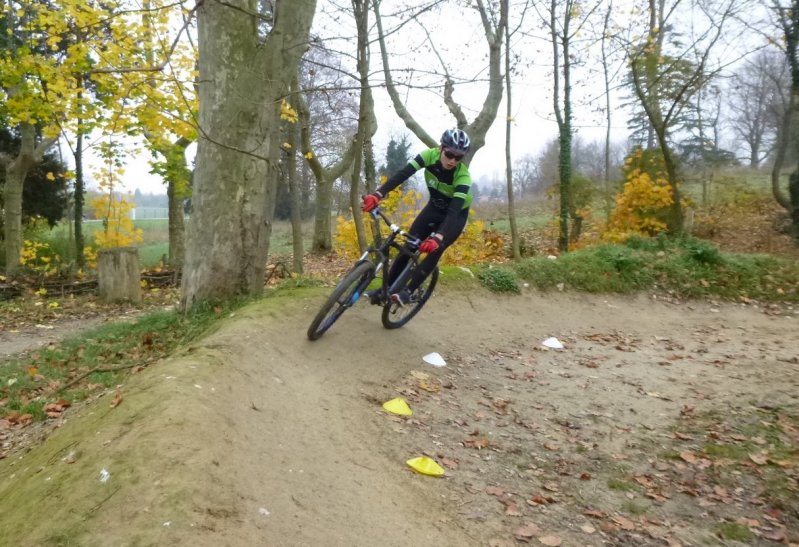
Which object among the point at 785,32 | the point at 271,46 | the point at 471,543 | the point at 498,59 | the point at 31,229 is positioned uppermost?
the point at 785,32

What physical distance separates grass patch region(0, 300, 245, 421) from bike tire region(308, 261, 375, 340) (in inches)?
54.2

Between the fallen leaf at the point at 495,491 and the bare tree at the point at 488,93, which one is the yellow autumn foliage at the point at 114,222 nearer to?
the bare tree at the point at 488,93

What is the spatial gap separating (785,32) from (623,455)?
18659 millimetres

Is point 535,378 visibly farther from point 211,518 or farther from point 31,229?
point 31,229

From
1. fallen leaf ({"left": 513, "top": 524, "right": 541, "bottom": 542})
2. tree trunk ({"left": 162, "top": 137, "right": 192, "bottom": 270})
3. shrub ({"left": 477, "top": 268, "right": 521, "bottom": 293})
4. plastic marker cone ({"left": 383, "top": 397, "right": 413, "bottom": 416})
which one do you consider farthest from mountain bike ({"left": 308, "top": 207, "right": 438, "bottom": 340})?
tree trunk ({"left": 162, "top": 137, "right": 192, "bottom": 270})

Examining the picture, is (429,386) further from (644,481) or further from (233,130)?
(233,130)

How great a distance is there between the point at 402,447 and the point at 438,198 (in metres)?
3.17

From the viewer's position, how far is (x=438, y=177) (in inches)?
257

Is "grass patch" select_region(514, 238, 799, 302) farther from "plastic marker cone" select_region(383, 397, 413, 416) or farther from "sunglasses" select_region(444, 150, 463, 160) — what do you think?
"plastic marker cone" select_region(383, 397, 413, 416)

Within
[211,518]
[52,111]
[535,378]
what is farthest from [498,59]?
[211,518]

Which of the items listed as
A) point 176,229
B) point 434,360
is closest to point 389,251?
point 434,360

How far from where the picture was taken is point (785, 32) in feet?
57.2

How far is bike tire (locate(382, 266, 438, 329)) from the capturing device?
700 cm

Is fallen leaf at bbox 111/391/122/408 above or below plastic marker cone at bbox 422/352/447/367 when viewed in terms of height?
above
